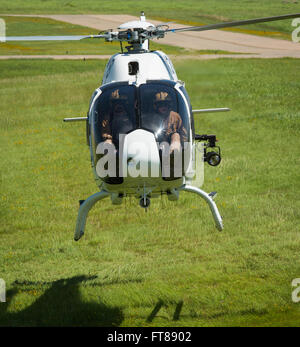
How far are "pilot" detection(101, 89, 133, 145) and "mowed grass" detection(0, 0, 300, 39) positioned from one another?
5160 centimetres

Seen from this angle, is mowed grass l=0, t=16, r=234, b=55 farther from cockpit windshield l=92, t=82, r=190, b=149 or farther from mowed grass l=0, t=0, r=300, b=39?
cockpit windshield l=92, t=82, r=190, b=149

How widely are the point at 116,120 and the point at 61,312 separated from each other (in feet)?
15.5

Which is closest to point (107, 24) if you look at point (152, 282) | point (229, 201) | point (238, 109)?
point (238, 109)

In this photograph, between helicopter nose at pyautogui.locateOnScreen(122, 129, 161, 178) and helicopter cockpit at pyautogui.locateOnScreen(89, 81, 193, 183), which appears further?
helicopter cockpit at pyautogui.locateOnScreen(89, 81, 193, 183)

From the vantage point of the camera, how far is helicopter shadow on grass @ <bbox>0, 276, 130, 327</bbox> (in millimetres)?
10805

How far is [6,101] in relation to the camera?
3256 cm

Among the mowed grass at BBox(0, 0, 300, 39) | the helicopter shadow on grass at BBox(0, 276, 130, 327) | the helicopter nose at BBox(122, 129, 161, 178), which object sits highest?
the mowed grass at BBox(0, 0, 300, 39)

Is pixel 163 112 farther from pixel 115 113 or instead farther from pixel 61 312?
pixel 61 312

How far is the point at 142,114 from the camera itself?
855 cm

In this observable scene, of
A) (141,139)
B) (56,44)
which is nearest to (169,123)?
(141,139)

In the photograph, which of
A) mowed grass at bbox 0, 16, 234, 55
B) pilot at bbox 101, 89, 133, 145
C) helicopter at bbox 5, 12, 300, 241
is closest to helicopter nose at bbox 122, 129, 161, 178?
helicopter at bbox 5, 12, 300, 241

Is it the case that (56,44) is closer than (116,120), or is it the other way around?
(116,120)

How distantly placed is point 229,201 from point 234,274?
4.46m
